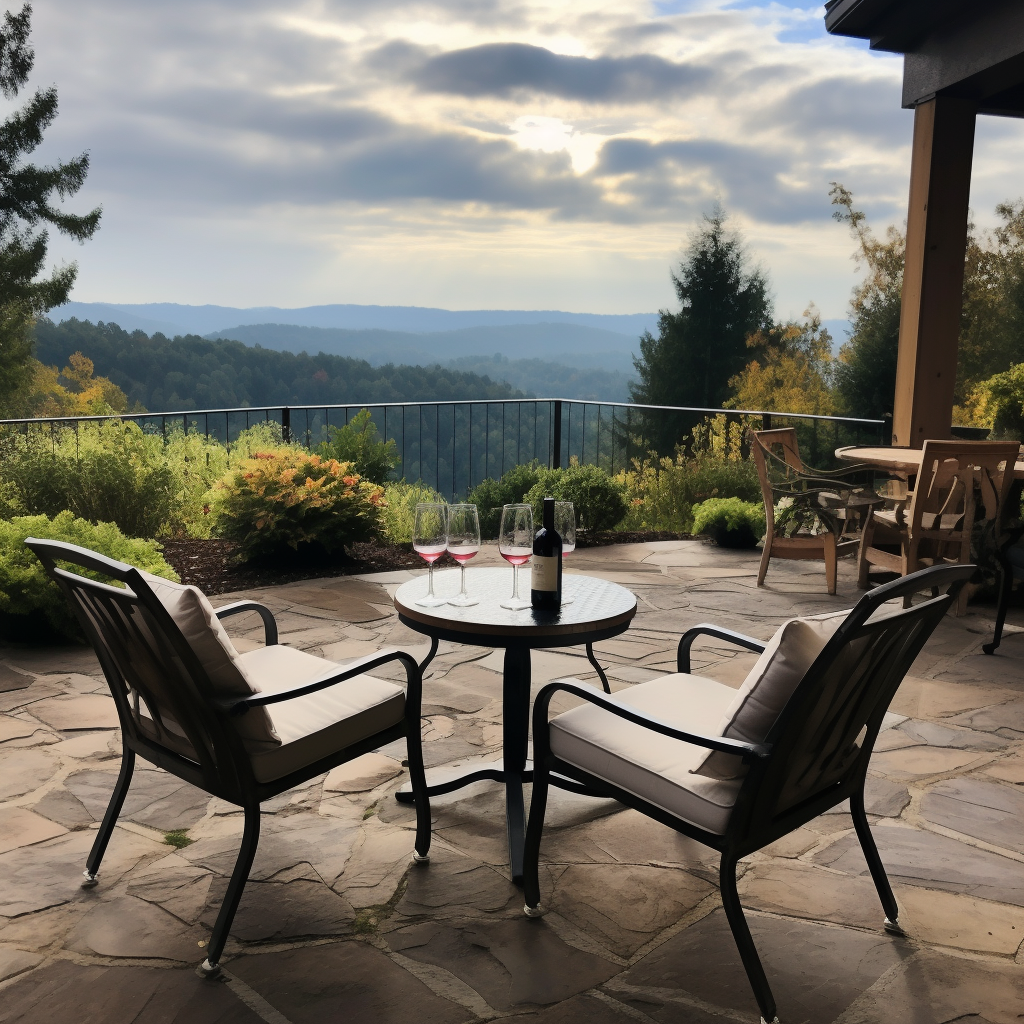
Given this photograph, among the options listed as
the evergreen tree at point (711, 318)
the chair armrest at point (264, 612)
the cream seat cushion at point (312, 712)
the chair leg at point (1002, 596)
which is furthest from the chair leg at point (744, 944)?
the evergreen tree at point (711, 318)

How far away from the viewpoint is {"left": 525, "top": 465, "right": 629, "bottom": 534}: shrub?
7000 millimetres

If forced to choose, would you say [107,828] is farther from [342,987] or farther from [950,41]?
[950,41]

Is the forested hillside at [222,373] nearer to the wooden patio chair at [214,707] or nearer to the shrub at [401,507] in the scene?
the shrub at [401,507]

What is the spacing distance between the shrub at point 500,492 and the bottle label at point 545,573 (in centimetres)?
516

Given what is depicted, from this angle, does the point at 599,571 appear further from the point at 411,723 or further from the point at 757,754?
the point at 757,754

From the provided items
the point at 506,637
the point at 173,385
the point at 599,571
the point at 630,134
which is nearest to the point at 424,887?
the point at 506,637

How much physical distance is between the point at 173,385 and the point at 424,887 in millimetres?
28342

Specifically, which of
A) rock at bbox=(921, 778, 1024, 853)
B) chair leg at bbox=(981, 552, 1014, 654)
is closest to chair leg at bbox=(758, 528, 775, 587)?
chair leg at bbox=(981, 552, 1014, 654)

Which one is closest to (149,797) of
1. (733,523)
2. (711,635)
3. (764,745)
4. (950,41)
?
(711,635)

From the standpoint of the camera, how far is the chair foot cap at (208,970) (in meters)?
1.83

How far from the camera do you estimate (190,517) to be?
7043 mm

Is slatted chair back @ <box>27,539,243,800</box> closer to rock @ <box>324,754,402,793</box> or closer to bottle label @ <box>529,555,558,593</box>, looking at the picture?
rock @ <box>324,754,402,793</box>

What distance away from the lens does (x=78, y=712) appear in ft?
10.8

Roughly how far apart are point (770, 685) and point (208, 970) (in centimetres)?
132
